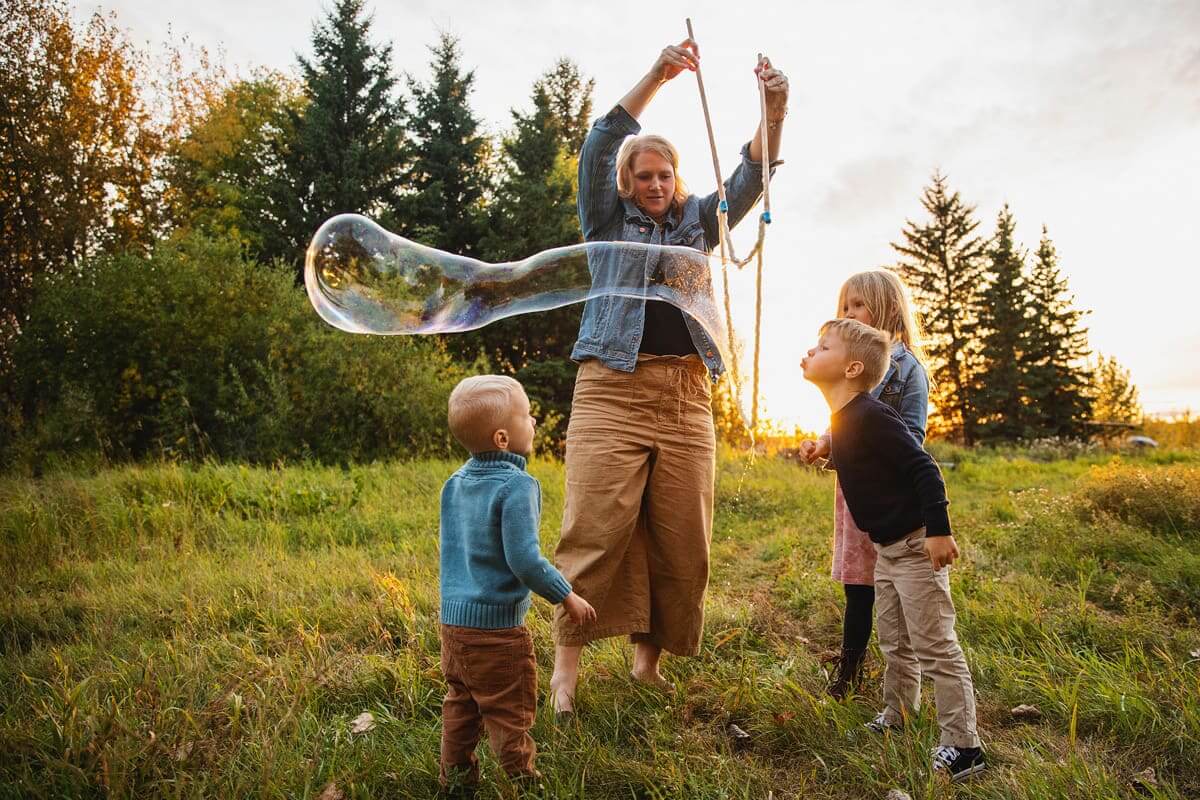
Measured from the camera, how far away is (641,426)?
271 cm

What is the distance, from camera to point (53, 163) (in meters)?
14.3

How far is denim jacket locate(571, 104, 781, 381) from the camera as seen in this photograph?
273 cm

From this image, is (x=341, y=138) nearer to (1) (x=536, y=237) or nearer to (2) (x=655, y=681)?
(1) (x=536, y=237)

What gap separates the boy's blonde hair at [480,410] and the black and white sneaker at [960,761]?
1.50 m

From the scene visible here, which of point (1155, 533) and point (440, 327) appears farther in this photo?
point (1155, 533)

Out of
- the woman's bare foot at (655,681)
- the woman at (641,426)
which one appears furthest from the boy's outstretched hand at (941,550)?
the woman's bare foot at (655,681)

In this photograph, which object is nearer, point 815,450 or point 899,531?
point 899,531

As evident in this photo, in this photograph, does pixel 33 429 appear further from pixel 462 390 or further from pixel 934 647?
pixel 934 647

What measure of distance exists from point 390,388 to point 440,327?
7384 mm

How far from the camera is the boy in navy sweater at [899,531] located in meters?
2.09

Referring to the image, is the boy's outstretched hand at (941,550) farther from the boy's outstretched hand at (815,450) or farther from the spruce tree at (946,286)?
the spruce tree at (946,286)

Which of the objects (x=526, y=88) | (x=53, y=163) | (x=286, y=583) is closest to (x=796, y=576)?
(x=286, y=583)

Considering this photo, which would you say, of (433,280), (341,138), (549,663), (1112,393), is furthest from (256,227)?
(1112,393)

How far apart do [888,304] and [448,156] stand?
55.8ft
